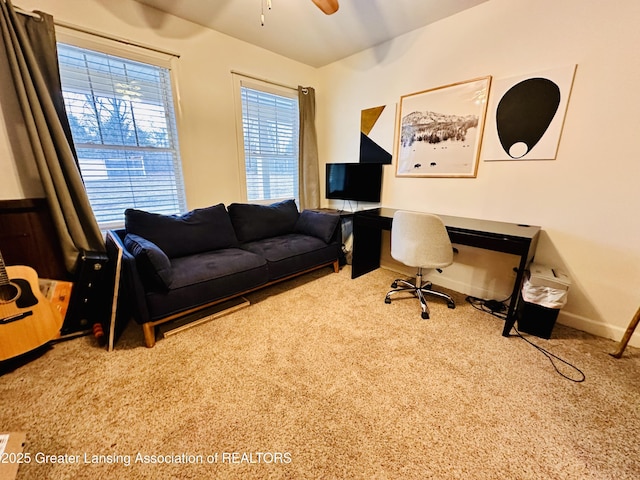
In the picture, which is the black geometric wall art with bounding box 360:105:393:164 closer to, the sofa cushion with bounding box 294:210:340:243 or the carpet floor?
the sofa cushion with bounding box 294:210:340:243

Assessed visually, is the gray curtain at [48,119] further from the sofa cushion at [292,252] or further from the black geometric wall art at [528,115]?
the black geometric wall art at [528,115]

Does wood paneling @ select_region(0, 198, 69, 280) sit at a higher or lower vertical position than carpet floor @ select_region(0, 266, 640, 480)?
higher

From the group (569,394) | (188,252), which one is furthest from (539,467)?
(188,252)

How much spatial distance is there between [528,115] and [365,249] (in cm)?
186

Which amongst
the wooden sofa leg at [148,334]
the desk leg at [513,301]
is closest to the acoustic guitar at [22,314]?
the wooden sofa leg at [148,334]

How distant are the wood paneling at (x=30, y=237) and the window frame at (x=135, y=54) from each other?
40 centimetres

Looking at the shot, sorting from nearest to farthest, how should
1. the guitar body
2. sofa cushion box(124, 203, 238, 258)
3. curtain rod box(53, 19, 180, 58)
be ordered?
the guitar body → curtain rod box(53, 19, 180, 58) → sofa cushion box(124, 203, 238, 258)

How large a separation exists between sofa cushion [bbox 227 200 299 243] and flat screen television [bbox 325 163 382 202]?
0.66 m

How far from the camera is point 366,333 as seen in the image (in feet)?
6.36

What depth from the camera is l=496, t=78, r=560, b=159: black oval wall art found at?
1952 millimetres

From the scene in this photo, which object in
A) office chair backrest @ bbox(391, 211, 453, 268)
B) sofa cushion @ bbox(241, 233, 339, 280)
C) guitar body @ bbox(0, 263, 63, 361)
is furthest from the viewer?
sofa cushion @ bbox(241, 233, 339, 280)

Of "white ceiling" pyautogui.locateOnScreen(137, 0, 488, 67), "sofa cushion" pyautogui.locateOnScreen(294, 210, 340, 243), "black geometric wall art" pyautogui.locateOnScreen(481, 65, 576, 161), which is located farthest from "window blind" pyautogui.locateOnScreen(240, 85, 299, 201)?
"black geometric wall art" pyautogui.locateOnScreen(481, 65, 576, 161)

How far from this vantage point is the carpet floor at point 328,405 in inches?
42.0

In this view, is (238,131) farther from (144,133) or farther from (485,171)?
(485,171)
